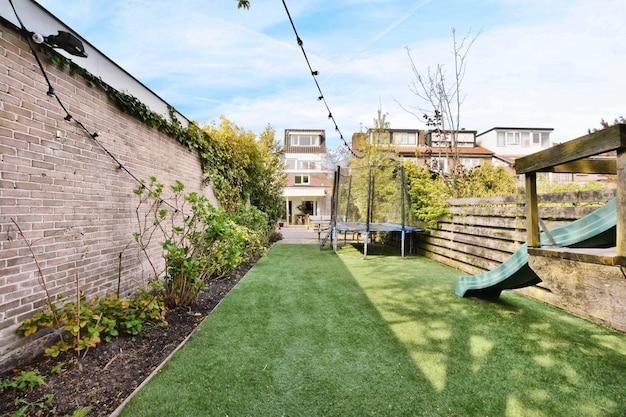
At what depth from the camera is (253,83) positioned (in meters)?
8.91

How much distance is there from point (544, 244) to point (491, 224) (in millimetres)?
2426

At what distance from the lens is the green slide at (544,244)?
6.95 feet

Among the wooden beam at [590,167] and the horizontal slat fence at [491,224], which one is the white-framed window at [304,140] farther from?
the wooden beam at [590,167]

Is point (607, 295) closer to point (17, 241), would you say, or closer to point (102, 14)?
point (17, 241)

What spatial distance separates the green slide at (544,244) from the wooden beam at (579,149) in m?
0.76

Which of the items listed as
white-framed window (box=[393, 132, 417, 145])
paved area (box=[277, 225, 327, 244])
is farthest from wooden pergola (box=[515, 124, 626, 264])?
white-framed window (box=[393, 132, 417, 145])

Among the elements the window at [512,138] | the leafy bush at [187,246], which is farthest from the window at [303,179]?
the leafy bush at [187,246]

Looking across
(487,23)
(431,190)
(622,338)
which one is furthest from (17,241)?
(487,23)

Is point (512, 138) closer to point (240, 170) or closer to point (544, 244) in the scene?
point (240, 170)

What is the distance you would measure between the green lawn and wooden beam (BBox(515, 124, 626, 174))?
4.94ft

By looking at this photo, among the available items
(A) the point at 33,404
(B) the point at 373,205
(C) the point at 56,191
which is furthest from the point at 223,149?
(A) the point at 33,404

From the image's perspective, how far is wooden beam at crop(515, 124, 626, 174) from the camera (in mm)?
1223

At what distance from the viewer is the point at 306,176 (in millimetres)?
24875

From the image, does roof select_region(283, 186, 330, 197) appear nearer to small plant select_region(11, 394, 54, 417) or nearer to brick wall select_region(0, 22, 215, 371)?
brick wall select_region(0, 22, 215, 371)
